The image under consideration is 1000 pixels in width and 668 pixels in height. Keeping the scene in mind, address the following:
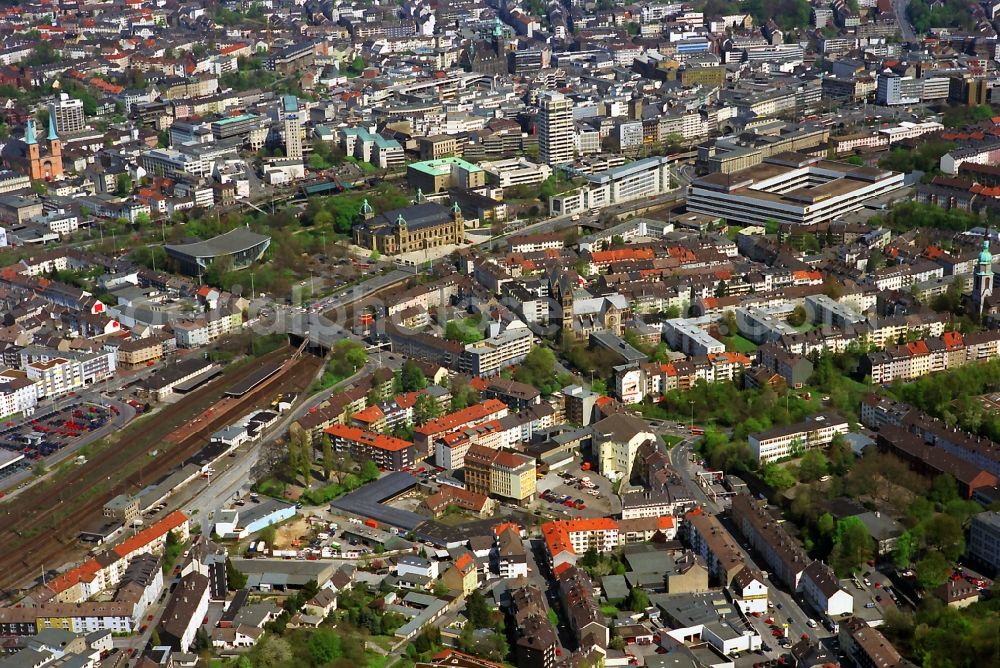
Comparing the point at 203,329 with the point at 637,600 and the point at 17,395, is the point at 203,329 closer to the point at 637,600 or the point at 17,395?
the point at 17,395

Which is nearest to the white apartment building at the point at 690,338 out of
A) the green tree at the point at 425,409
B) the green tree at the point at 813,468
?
the green tree at the point at 813,468

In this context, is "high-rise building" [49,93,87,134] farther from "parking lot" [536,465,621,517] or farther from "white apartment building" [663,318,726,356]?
"parking lot" [536,465,621,517]

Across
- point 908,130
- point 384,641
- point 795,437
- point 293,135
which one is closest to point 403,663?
point 384,641

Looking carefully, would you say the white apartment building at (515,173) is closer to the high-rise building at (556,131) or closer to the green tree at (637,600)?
the high-rise building at (556,131)

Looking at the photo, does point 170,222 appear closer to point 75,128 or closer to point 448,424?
point 75,128

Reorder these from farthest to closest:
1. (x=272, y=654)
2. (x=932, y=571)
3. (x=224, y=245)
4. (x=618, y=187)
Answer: (x=618, y=187) < (x=224, y=245) < (x=932, y=571) < (x=272, y=654)
